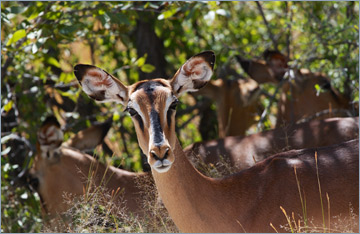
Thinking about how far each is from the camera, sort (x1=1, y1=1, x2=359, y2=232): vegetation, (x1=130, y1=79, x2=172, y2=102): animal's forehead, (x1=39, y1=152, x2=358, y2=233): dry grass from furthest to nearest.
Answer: (x1=1, y1=1, x2=359, y2=232): vegetation
(x1=39, y1=152, x2=358, y2=233): dry grass
(x1=130, y1=79, x2=172, y2=102): animal's forehead

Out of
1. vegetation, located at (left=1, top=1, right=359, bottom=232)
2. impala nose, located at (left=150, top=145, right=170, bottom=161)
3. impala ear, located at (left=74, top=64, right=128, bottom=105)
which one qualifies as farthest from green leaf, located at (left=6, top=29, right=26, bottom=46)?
impala nose, located at (left=150, top=145, right=170, bottom=161)

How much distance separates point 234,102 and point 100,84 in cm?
420

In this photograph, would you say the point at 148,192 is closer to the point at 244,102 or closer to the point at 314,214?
the point at 314,214

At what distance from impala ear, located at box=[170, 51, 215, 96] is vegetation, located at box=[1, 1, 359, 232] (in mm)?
962

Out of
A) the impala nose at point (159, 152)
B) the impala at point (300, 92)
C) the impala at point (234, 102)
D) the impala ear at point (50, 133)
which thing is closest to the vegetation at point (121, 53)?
the impala at point (300, 92)

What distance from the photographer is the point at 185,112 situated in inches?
350

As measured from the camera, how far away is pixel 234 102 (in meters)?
8.83

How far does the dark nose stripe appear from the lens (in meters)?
4.06

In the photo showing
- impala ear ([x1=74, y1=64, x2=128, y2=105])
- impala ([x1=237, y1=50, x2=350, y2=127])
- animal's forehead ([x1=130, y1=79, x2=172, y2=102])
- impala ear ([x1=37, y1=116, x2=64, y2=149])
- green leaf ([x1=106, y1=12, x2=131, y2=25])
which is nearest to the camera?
animal's forehead ([x1=130, y1=79, x2=172, y2=102])

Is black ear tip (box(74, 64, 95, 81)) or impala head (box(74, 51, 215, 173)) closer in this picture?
impala head (box(74, 51, 215, 173))

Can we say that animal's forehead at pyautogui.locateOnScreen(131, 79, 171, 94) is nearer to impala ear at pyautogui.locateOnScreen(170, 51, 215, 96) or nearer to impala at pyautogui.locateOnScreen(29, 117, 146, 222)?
impala ear at pyautogui.locateOnScreen(170, 51, 215, 96)

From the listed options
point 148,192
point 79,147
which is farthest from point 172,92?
point 79,147

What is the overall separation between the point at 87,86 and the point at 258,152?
2.11 metres

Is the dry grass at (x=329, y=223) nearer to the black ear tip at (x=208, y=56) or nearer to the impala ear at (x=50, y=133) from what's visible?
the black ear tip at (x=208, y=56)
